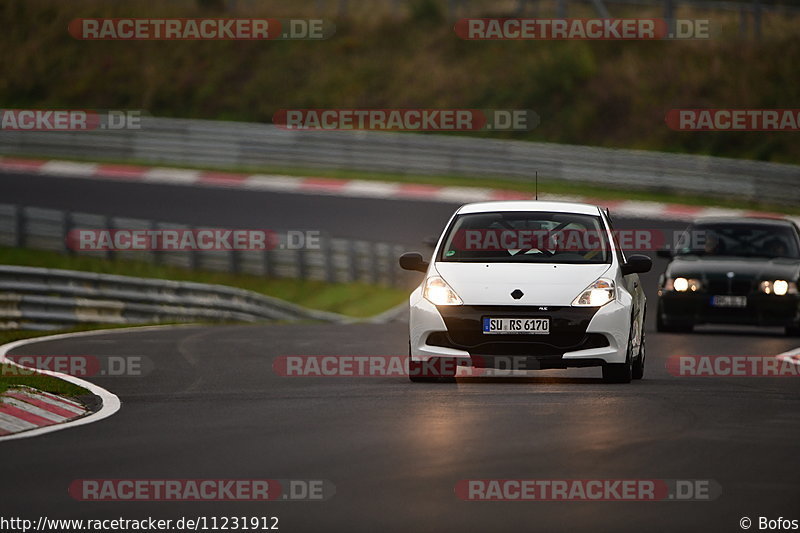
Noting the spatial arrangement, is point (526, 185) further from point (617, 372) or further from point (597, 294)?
point (597, 294)

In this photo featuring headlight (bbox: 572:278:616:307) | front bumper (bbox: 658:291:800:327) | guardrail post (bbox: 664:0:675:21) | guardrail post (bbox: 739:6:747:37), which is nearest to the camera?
headlight (bbox: 572:278:616:307)

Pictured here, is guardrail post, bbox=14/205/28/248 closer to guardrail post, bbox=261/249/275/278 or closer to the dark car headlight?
guardrail post, bbox=261/249/275/278

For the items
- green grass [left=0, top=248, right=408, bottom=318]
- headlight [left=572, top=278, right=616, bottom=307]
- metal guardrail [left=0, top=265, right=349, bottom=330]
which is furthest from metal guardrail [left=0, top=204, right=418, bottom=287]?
headlight [left=572, top=278, right=616, bottom=307]

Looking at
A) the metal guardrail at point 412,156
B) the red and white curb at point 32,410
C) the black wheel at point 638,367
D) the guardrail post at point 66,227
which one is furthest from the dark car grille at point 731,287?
the metal guardrail at point 412,156

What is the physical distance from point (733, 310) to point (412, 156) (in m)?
24.0

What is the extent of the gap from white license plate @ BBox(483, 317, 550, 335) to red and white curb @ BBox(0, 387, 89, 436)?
328cm

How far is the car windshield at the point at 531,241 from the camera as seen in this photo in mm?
14227

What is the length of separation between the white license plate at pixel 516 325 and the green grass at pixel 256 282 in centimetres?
1767

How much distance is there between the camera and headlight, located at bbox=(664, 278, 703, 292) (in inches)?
803

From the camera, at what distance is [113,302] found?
25.9 m

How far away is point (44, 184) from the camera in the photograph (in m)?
40.2

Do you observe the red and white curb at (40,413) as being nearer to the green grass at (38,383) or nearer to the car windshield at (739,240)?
the green grass at (38,383)

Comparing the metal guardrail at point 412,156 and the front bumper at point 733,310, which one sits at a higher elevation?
the metal guardrail at point 412,156

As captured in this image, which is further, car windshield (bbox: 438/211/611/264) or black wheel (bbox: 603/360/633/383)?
car windshield (bbox: 438/211/611/264)
